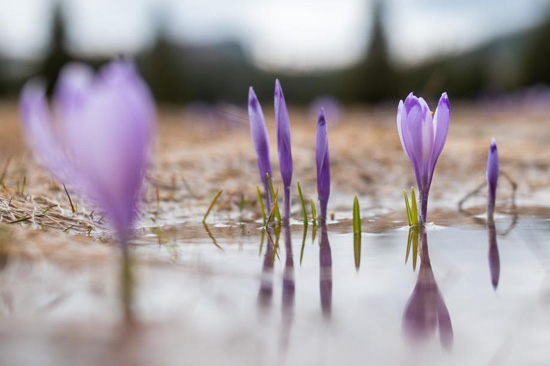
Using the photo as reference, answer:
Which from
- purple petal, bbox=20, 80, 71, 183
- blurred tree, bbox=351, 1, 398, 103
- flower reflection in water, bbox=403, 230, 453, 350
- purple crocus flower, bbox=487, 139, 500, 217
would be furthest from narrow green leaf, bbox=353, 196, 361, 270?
blurred tree, bbox=351, 1, 398, 103

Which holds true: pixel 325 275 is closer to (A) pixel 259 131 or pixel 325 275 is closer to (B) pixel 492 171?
(A) pixel 259 131

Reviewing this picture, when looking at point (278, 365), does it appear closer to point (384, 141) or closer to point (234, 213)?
point (234, 213)

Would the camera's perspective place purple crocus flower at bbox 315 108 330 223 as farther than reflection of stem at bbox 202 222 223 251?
Yes

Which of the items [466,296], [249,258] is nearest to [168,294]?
[249,258]

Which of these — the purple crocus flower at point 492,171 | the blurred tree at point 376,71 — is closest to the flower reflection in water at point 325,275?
the purple crocus flower at point 492,171

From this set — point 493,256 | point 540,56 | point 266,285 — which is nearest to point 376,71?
point 540,56

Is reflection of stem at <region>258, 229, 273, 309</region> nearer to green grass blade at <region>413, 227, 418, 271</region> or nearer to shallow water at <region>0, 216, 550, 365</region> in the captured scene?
shallow water at <region>0, 216, 550, 365</region>
